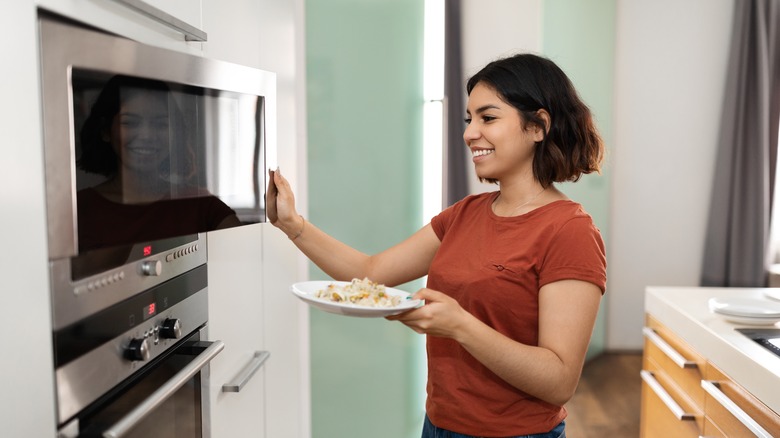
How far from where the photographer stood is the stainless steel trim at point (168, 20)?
99 centimetres

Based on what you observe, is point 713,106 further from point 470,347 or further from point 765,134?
point 470,347

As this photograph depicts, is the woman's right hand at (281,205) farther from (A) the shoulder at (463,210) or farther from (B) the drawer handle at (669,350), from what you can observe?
(B) the drawer handle at (669,350)

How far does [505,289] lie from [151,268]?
0.66 meters

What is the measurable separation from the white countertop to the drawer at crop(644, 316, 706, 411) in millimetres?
31

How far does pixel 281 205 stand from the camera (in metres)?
1.44

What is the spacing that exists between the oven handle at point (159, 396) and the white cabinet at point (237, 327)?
0.49 feet

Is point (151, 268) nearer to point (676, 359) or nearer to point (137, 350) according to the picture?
point (137, 350)

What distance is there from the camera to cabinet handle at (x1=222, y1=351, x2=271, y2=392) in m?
1.38

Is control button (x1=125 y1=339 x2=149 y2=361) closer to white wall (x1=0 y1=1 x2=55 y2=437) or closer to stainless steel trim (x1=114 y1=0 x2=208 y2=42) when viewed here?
white wall (x1=0 y1=1 x2=55 y2=437)

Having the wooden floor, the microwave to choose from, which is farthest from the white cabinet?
the wooden floor

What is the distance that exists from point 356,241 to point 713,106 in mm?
3024

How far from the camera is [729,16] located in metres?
4.03

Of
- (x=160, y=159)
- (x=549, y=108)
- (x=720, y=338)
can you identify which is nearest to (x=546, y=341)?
(x=549, y=108)

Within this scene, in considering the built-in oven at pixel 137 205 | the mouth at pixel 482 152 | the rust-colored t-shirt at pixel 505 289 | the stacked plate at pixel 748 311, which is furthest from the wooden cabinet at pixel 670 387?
the built-in oven at pixel 137 205
